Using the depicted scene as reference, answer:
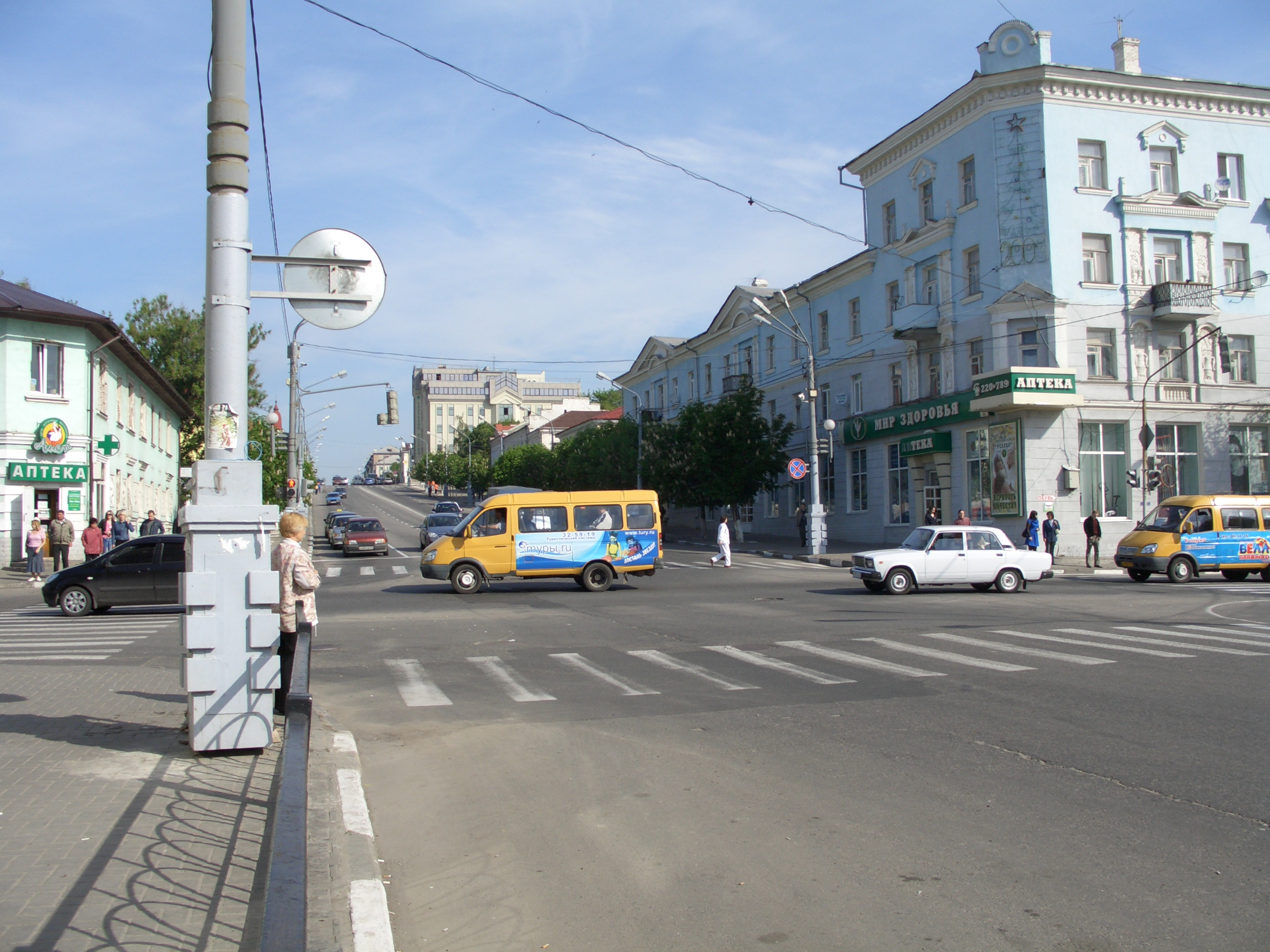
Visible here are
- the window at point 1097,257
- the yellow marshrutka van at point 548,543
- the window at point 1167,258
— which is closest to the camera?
the yellow marshrutka van at point 548,543

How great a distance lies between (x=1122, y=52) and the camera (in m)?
37.0

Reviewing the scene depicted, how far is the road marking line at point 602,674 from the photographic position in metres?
10.6

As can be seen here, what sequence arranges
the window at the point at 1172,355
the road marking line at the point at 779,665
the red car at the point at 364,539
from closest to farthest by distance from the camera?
the road marking line at the point at 779,665 < the window at the point at 1172,355 < the red car at the point at 364,539

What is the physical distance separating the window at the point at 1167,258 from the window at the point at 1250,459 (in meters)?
5.86

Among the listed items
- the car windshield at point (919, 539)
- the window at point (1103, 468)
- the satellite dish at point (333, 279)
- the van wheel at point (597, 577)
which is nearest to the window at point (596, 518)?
the van wheel at point (597, 577)

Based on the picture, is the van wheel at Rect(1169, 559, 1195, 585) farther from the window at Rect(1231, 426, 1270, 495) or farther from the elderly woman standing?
the elderly woman standing

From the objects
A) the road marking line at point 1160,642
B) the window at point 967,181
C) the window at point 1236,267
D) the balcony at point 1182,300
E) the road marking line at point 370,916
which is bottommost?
the road marking line at point 1160,642

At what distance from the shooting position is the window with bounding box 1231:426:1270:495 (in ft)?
117

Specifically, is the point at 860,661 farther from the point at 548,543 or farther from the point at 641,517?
the point at 641,517

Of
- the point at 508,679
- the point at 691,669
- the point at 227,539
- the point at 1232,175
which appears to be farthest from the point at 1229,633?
the point at 1232,175

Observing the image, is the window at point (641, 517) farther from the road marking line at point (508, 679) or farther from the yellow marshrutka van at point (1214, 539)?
the yellow marshrutka van at point (1214, 539)

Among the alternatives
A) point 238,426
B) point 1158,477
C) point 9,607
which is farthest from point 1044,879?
point 1158,477

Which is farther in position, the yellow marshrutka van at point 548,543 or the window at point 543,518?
the window at point 543,518

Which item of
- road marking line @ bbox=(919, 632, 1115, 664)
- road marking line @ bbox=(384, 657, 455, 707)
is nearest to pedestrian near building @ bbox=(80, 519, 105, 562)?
road marking line @ bbox=(384, 657, 455, 707)
